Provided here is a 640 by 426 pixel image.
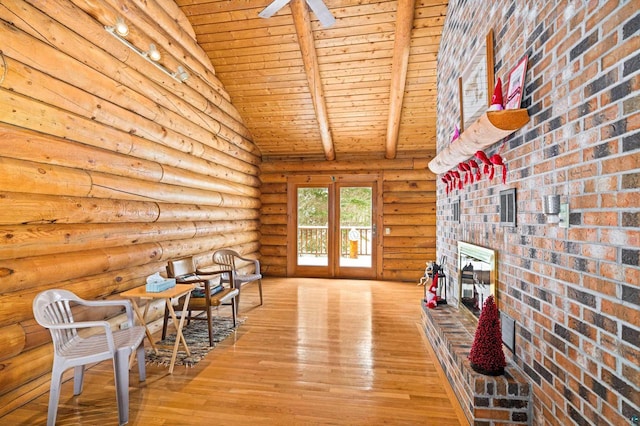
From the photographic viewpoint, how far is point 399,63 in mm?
4586

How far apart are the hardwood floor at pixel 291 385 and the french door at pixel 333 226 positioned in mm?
2979

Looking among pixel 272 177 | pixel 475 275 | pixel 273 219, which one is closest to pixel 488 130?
pixel 475 275

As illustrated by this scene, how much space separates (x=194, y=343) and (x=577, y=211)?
3.52m

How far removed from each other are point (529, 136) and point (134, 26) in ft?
12.6

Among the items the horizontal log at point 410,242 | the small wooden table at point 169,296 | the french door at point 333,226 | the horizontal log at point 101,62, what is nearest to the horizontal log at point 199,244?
the small wooden table at point 169,296

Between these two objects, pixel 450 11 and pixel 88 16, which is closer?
pixel 88 16

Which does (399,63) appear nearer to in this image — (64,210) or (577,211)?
(577,211)

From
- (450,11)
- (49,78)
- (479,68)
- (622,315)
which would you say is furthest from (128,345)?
(450,11)

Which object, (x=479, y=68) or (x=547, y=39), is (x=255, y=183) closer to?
(x=479, y=68)

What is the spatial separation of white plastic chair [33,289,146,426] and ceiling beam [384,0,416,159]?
14.0 feet

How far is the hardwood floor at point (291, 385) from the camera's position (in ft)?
7.53

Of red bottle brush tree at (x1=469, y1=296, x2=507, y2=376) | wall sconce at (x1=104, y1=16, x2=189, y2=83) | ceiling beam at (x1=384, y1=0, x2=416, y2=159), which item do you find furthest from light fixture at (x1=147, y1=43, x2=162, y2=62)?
red bottle brush tree at (x1=469, y1=296, x2=507, y2=376)

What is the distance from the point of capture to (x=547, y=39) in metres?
1.83

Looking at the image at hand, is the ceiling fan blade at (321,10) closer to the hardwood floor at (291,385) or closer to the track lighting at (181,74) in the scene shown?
the track lighting at (181,74)
